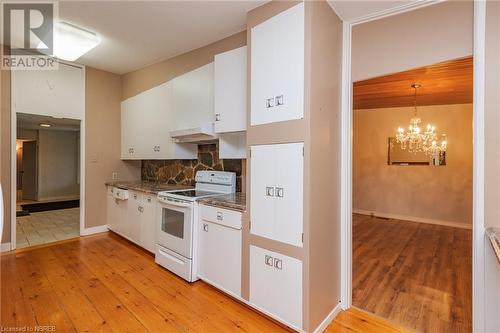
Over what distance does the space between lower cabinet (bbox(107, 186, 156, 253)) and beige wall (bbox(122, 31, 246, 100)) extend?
5.59 feet

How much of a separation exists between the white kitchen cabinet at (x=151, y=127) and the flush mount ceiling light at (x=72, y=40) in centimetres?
93

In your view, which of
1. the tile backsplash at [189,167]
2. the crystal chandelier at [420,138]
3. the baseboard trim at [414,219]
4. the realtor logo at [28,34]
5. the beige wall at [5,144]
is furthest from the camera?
the baseboard trim at [414,219]

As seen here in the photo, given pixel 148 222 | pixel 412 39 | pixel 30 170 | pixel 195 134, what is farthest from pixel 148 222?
pixel 30 170

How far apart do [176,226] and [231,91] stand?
61.4 inches

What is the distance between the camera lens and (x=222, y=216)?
91.5 inches

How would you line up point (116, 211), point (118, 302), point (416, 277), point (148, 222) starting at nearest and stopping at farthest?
point (118, 302) < point (416, 277) < point (148, 222) < point (116, 211)

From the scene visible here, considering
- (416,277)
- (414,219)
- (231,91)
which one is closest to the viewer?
(231,91)

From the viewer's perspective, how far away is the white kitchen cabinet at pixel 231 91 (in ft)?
7.89

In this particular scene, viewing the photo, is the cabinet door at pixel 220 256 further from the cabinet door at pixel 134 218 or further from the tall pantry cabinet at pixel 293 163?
the cabinet door at pixel 134 218

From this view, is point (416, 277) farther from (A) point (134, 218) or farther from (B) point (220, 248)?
(A) point (134, 218)

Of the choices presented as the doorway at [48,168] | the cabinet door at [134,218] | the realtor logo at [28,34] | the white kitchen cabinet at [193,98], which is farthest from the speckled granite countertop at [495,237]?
the doorway at [48,168]

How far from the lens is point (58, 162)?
309 inches

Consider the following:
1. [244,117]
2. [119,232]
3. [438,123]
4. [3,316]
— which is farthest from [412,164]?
[3,316]

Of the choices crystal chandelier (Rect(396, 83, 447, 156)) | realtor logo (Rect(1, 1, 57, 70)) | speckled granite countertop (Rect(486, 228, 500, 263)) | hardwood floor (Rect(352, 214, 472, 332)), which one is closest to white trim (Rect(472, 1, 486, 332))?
speckled granite countertop (Rect(486, 228, 500, 263))
